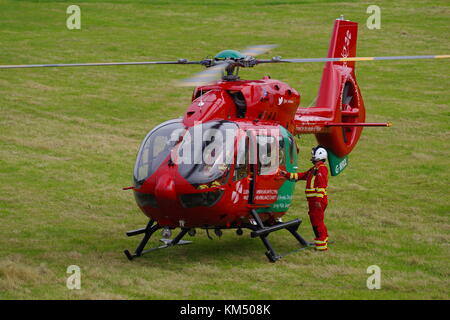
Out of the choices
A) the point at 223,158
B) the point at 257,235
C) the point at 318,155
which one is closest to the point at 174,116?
the point at 318,155

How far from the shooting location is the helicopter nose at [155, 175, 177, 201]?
1182 centimetres

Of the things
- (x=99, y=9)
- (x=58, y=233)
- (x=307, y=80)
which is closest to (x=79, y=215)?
(x=58, y=233)

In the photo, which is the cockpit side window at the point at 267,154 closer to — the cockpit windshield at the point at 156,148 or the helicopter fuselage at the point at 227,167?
the helicopter fuselage at the point at 227,167

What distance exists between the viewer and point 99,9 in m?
39.6

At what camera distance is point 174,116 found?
26031mm

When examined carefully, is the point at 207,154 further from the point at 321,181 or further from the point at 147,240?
the point at 321,181

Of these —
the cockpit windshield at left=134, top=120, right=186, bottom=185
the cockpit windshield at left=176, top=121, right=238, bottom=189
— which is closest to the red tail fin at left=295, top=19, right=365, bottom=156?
the cockpit windshield at left=176, top=121, right=238, bottom=189

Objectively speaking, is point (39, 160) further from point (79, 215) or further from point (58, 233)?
point (58, 233)

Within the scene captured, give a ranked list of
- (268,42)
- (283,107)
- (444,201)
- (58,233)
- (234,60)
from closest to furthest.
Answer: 1. (234,60)
2. (283,107)
3. (58,233)
4. (444,201)
5. (268,42)

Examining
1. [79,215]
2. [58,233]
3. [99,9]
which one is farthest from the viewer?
[99,9]

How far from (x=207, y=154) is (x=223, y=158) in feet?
0.88

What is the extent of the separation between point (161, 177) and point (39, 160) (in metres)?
10.2

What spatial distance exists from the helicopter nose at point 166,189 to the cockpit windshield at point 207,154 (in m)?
0.23

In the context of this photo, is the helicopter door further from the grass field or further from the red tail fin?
the red tail fin
